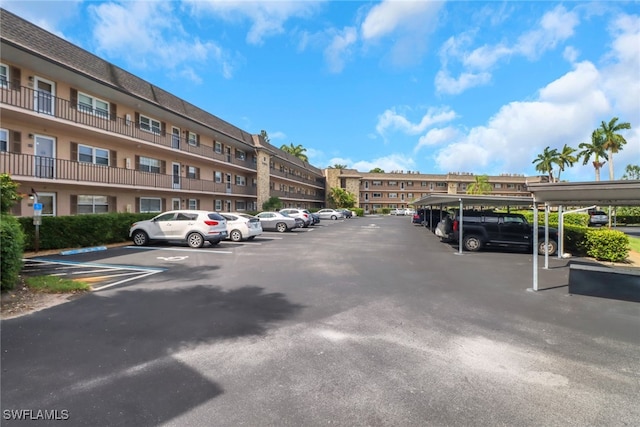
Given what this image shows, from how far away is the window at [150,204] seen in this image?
67.1 feet

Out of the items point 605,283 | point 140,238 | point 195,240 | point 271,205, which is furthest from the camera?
point 271,205

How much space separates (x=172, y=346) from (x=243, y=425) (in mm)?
1948

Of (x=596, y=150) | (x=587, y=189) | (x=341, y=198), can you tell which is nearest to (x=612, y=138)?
(x=596, y=150)

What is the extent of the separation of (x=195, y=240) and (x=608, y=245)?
643 inches

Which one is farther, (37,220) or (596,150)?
(596,150)

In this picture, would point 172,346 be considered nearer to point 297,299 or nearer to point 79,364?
point 79,364

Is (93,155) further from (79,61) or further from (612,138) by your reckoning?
(612,138)

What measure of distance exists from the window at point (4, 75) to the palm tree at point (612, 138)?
6043 centimetres

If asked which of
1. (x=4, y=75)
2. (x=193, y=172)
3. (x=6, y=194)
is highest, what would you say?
(x=4, y=75)

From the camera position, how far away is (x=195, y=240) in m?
13.7

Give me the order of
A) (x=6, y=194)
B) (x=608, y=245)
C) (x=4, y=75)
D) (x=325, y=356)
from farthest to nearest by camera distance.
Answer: (x=4, y=75), (x=608, y=245), (x=6, y=194), (x=325, y=356)

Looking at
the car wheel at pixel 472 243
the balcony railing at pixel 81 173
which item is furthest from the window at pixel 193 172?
the car wheel at pixel 472 243

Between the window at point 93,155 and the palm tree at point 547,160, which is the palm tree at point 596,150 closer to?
the palm tree at point 547,160

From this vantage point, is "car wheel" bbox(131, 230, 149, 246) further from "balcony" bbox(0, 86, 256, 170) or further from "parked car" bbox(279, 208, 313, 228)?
"parked car" bbox(279, 208, 313, 228)
